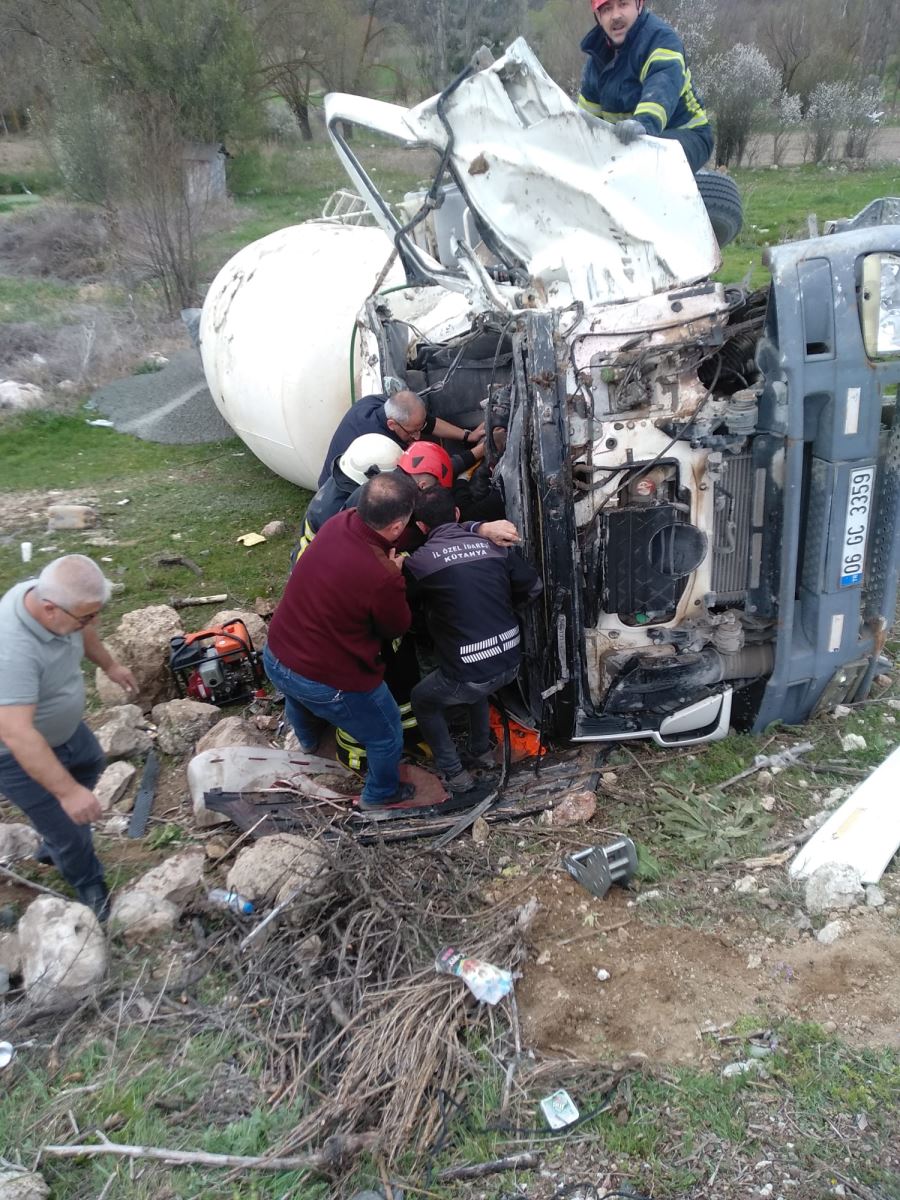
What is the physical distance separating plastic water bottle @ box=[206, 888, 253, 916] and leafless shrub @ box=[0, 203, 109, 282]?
47.2 ft

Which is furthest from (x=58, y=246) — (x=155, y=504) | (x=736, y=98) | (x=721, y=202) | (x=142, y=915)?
(x=142, y=915)

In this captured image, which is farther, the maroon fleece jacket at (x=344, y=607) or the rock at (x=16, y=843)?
the rock at (x=16, y=843)

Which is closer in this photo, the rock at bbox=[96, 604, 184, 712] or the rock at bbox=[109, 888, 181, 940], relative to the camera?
the rock at bbox=[109, 888, 181, 940]

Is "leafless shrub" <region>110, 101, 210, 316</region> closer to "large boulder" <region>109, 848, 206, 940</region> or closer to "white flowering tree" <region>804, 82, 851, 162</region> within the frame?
"large boulder" <region>109, 848, 206, 940</region>

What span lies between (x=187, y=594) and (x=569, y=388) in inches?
139

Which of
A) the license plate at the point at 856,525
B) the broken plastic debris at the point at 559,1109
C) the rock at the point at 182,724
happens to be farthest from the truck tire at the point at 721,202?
the broken plastic debris at the point at 559,1109

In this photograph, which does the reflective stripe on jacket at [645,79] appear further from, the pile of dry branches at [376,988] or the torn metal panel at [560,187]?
the pile of dry branches at [376,988]

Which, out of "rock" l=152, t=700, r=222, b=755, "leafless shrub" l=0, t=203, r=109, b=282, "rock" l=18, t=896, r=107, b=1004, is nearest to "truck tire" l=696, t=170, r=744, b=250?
"rock" l=152, t=700, r=222, b=755

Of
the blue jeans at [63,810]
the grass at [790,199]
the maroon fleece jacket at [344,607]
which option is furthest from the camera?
the grass at [790,199]

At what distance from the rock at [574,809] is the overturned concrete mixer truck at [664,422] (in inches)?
11.8

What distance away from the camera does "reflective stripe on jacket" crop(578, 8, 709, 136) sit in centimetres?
382

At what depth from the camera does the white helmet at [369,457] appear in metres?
4.09

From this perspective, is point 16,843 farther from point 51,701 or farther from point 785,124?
point 785,124

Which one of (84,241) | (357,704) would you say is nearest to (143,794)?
(357,704)
